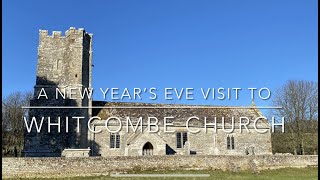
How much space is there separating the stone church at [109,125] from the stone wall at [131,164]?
20.1 feet

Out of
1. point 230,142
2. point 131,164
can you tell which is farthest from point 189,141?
point 131,164

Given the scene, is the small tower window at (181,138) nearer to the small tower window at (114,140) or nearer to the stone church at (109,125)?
the stone church at (109,125)

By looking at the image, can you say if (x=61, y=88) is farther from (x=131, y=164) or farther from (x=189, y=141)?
(x=189, y=141)

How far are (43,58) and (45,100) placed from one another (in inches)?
166

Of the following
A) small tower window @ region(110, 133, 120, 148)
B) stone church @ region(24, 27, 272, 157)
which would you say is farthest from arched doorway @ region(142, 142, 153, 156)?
small tower window @ region(110, 133, 120, 148)

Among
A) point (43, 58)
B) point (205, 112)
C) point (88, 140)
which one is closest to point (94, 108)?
point (88, 140)

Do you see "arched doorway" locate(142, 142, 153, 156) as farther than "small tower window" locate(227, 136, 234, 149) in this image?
No

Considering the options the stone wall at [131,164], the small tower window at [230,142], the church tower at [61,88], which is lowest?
the stone wall at [131,164]

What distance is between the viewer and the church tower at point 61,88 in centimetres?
3150

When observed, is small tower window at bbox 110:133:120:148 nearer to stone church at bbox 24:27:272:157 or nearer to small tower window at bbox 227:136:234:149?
stone church at bbox 24:27:272:157

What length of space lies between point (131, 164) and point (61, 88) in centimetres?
1272

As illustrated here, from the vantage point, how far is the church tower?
31.5 m

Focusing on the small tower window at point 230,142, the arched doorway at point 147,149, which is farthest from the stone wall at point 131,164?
the small tower window at point 230,142

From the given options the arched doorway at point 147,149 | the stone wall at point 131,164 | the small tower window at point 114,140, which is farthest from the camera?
the small tower window at point 114,140
